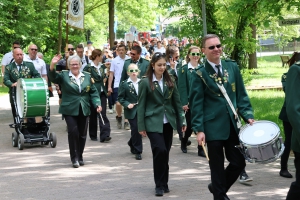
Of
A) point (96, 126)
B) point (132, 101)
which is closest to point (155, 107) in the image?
point (132, 101)

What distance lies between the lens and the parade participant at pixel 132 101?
1171 centimetres

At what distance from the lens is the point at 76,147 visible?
35.9 feet

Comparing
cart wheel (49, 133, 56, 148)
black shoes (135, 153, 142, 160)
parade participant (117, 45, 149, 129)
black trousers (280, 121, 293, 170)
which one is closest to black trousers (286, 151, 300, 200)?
black trousers (280, 121, 293, 170)

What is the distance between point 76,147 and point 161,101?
2539 mm

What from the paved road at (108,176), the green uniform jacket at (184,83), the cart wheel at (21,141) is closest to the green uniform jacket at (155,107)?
the paved road at (108,176)

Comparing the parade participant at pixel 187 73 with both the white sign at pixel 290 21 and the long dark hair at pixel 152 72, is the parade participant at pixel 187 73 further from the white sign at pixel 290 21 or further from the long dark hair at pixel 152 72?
the white sign at pixel 290 21

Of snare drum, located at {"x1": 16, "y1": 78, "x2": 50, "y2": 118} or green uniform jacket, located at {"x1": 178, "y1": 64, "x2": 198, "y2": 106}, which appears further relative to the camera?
snare drum, located at {"x1": 16, "y1": 78, "x2": 50, "y2": 118}

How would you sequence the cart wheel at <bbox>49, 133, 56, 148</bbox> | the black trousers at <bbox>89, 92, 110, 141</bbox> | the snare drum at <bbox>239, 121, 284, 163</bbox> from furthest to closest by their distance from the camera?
the black trousers at <bbox>89, 92, 110, 141</bbox>, the cart wheel at <bbox>49, 133, 56, 148</bbox>, the snare drum at <bbox>239, 121, 284, 163</bbox>

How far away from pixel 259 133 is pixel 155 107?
2.41 m

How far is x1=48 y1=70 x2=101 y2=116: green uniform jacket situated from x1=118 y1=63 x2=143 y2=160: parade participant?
2.90ft

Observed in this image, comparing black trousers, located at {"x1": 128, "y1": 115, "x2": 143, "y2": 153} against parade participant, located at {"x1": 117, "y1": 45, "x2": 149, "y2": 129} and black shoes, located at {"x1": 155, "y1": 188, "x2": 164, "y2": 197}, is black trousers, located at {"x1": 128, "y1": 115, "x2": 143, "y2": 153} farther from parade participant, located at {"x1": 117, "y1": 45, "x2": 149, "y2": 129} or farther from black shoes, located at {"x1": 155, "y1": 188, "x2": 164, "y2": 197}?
black shoes, located at {"x1": 155, "y1": 188, "x2": 164, "y2": 197}

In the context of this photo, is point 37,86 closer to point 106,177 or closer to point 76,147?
point 76,147

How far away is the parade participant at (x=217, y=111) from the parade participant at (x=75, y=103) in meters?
4.07

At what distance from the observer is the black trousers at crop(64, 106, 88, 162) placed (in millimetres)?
10828
